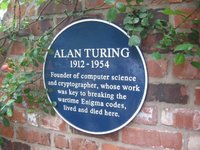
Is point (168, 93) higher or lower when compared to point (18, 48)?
lower

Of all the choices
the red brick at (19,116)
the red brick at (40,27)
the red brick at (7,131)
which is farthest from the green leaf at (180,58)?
the red brick at (7,131)

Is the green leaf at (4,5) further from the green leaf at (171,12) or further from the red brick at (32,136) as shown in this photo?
the green leaf at (171,12)

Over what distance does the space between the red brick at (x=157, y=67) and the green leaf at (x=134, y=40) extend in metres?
0.09

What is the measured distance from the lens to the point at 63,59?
4.34 ft

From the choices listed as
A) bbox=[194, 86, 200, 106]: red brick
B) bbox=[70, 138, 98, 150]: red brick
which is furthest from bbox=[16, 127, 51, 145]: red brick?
bbox=[194, 86, 200, 106]: red brick

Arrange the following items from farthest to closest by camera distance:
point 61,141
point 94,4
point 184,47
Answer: point 61,141 → point 94,4 → point 184,47

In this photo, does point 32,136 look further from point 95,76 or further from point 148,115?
point 148,115

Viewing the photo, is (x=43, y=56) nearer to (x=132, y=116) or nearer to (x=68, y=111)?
(x=68, y=111)

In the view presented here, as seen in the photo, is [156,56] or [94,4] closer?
[156,56]

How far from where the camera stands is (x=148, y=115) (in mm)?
1133

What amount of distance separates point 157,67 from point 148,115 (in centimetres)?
18

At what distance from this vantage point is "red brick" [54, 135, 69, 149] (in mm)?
1388

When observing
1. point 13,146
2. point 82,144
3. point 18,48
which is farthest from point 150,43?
point 13,146

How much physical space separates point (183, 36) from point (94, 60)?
0.36 meters
